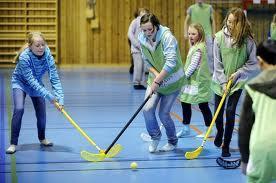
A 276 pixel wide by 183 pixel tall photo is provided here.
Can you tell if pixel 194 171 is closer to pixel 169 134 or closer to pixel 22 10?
pixel 169 134

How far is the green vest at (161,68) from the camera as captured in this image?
5.81m

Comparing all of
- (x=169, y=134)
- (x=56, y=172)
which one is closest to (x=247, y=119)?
(x=56, y=172)

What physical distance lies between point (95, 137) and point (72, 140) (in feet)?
1.05

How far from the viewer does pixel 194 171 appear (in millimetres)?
5375

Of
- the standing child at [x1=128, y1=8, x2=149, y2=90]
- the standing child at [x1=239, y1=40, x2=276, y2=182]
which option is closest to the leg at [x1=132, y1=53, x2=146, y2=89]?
the standing child at [x1=128, y1=8, x2=149, y2=90]

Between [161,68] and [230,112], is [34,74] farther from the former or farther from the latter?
[230,112]

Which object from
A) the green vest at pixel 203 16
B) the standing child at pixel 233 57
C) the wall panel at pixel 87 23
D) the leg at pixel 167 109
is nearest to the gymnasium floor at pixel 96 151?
the leg at pixel 167 109

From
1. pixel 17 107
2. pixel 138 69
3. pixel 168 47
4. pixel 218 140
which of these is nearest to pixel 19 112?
pixel 17 107

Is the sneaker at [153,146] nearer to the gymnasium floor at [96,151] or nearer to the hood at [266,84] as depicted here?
the gymnasium floor at [96,151]

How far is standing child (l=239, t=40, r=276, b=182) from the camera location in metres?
2.79

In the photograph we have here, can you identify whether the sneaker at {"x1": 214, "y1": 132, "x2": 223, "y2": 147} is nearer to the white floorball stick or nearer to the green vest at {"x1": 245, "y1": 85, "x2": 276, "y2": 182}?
the white floorball stick

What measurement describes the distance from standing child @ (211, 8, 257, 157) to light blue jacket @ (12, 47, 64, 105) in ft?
6.00

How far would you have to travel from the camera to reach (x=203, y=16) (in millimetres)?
13180

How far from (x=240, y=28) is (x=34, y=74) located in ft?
7.91
